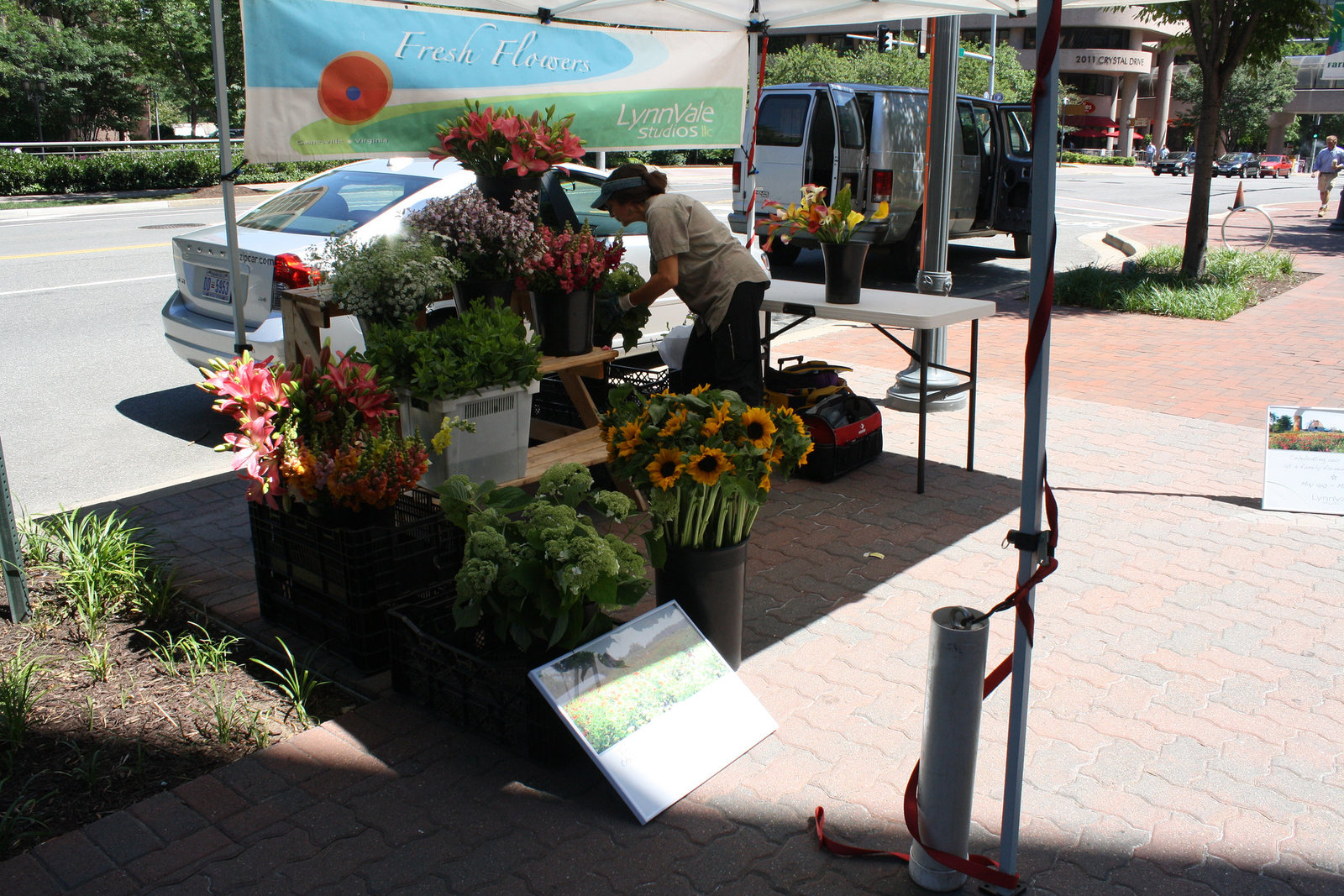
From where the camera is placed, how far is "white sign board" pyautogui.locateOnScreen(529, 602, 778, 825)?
9.94 ft

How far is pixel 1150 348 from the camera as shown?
9.73 m

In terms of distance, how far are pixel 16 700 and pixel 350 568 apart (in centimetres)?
109

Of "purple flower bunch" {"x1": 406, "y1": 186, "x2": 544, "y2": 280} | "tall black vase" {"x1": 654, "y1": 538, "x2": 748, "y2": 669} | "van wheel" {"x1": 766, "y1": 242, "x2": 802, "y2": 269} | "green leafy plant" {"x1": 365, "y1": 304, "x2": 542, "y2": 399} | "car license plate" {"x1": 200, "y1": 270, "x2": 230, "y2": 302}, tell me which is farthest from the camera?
"van wheel" {"x1": 766, "y1": 242, "x2": 802, "y2": 269}

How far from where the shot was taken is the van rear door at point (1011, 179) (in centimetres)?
1490

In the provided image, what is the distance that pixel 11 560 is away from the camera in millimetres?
3928

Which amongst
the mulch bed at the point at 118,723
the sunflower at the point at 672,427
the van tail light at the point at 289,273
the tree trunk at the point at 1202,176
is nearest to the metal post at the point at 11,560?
the mulch bed at the point at 118,723

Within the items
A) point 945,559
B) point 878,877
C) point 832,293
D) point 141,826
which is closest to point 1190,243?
point 832,293

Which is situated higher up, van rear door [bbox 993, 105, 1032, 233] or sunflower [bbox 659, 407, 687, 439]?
van rear door [bbox 993, 105, 1032, 233]

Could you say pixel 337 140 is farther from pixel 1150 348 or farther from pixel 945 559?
pixel 1150 348

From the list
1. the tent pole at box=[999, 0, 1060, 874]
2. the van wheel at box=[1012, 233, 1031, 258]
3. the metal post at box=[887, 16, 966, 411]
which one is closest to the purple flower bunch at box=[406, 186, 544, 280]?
the tent pole at box=[999, 0, 1060, 874]

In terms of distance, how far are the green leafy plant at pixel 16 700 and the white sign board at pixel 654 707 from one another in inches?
65.4

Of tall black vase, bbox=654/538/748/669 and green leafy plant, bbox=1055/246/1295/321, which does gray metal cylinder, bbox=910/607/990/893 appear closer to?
tall black vase, bbox=654/538/748/669

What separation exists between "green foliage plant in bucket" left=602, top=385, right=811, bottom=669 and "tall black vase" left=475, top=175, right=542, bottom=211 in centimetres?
128

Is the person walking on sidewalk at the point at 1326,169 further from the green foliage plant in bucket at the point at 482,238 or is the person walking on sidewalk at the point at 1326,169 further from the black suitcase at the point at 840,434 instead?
the green foliage plant in bucket at the point at 482,238
